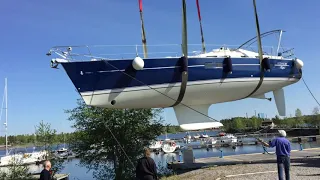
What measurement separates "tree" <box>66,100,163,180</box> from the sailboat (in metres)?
5.35

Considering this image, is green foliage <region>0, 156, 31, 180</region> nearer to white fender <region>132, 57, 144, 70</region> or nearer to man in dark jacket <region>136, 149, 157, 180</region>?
white fender <region>132, 57, 144, 70</region>

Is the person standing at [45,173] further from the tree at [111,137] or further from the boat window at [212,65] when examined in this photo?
the tree at [111,137]

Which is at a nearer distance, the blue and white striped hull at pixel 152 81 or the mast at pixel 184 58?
the blue and white striped hull at pixel 152 81

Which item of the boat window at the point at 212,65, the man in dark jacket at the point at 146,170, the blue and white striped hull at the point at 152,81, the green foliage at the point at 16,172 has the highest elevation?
the boat window at the point at 212,65

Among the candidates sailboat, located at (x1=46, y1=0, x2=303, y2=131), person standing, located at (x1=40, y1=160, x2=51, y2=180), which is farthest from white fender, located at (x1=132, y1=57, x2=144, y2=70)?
person standing, located at (x1=40, y1=160, x2=51, y2=180)

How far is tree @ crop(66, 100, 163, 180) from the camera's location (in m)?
19.7

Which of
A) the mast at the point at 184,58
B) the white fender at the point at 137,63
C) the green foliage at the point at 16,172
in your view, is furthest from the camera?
the green foliage at the point at 16,172

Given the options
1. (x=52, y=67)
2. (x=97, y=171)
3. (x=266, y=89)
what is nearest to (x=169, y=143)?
(x=97, y=171)

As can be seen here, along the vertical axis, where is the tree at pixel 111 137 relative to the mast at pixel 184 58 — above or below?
below

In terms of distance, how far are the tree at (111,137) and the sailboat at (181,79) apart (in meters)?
5.35

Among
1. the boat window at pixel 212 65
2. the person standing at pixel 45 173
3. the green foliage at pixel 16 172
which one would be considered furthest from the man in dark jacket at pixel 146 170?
the green foliage at pixel 16 172

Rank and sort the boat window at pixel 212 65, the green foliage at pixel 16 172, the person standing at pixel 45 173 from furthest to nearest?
the green foliage at pixel 16 172
the boat window at pixel 212 65
the person standing at pixel 45 173

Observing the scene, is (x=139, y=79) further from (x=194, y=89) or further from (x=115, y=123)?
(x=115, y=123)

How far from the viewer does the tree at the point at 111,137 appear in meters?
19.7
